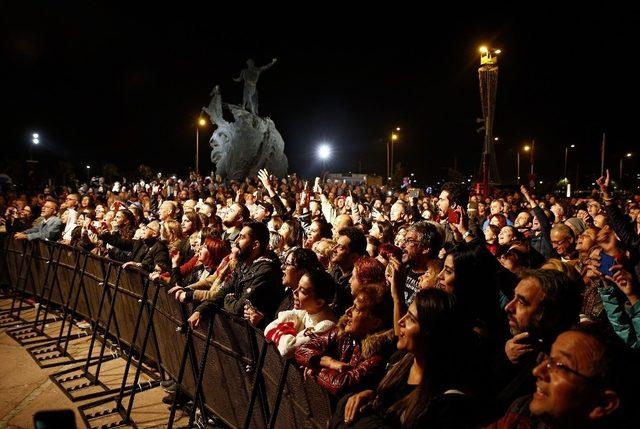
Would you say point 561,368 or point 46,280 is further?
point 46,280

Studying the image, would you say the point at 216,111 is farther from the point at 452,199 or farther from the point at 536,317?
the point at 536,317

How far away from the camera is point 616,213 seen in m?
6.25

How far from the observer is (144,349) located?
5.46 m

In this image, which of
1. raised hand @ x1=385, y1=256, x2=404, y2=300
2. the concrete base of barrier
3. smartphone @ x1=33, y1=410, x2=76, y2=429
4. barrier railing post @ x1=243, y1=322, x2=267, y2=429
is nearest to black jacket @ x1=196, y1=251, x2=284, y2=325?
barrier railing post @ x1=243, y1=322, x2=267, y2=429

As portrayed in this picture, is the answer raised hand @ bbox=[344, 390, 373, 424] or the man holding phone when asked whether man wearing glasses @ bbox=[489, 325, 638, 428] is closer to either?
raised hand @ bbox=[344, 390, 373, 424]

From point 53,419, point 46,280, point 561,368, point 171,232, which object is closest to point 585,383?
point 561,368

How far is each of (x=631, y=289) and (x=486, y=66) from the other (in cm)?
883

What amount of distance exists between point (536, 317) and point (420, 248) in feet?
5.93

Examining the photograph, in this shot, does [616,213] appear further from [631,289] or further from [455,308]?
[455,308]

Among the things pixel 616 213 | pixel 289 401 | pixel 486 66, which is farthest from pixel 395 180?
pixel 289 401

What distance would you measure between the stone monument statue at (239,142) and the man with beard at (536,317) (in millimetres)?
31747

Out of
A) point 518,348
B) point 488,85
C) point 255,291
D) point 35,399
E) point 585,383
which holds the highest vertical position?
point 488,85

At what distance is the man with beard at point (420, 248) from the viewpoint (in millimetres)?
4410

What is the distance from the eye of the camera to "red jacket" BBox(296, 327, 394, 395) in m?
2.72
